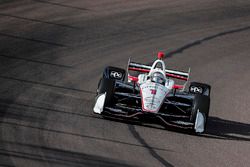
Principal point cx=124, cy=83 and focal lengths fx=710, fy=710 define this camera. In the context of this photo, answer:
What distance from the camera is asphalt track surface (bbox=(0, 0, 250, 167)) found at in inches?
543

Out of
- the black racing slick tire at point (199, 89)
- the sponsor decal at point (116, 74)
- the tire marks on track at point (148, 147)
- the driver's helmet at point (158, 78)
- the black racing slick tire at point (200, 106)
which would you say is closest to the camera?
the tire marks on track at point (148, 147)

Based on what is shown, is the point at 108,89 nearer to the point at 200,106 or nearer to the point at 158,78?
the point at 158,78

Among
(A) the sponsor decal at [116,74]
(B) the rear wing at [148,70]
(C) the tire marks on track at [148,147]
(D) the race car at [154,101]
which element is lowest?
(C) the tire marks on track at [148,147]

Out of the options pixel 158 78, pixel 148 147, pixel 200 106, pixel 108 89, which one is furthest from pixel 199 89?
pixel 148 147

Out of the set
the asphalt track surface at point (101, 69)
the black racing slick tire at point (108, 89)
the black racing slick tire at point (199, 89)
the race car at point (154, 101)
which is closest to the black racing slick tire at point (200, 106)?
the race car at point (154, 101)

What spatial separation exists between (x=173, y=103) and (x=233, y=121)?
1.95 meters

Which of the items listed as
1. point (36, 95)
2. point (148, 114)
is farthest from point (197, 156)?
point (36, 95)

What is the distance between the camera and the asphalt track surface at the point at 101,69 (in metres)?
13.8

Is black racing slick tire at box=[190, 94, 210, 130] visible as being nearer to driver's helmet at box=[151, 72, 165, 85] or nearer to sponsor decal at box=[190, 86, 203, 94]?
driver's helmet at box=[151, 72, 165, 85]

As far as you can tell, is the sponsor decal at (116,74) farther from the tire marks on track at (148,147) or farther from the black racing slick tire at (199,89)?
the tire marks on track at (148,147)

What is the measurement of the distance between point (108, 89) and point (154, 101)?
3.59 ft

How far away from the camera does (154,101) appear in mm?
15648

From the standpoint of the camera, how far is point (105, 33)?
974 inches

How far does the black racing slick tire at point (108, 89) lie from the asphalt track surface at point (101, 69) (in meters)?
0.47
